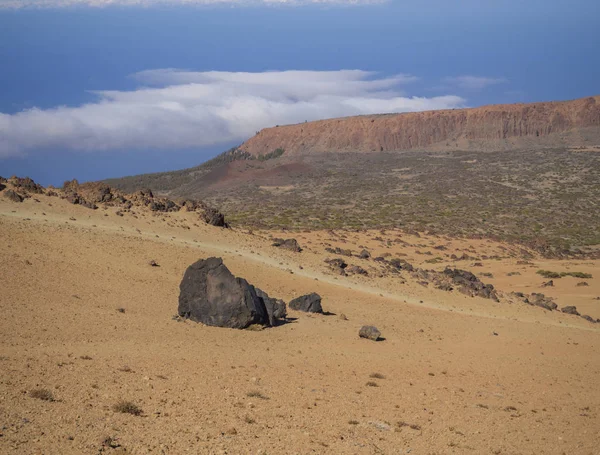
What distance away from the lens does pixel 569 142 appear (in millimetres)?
118438

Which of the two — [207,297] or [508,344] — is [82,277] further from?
[508,344]

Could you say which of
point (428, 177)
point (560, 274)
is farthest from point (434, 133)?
point (560, 274)

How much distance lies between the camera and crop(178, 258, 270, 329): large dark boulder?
56.3 ft

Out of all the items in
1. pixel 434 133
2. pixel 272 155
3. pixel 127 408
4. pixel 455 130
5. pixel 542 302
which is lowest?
pixel 542 302

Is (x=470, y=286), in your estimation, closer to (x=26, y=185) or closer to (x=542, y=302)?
(x=542, y=302)

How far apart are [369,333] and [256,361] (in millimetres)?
5261

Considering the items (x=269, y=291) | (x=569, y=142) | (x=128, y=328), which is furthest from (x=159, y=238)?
(x=569, y=142)

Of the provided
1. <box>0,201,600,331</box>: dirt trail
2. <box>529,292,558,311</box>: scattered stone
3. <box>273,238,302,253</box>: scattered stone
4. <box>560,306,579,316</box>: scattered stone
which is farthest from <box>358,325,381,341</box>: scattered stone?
<box>560,306,579,316</box>: scattered stone

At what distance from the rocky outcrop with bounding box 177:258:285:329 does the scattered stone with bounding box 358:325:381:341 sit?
3.04m

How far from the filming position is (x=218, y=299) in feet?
57.1

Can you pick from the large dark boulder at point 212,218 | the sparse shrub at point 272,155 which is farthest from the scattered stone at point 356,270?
the sparse shrub at point 272,155

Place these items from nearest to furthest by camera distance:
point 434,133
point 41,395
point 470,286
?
1. point 41,395
2. point 470,286
3. point 434,133

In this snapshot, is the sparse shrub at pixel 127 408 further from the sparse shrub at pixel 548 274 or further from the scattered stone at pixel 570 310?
the sparse shrub at pixel 548 274

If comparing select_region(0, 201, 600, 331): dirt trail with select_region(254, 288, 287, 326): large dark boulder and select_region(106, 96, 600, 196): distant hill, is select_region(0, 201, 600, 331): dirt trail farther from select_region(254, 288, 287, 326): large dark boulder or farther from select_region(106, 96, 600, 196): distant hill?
select_region(106, 96, 600, 196): distant hill
